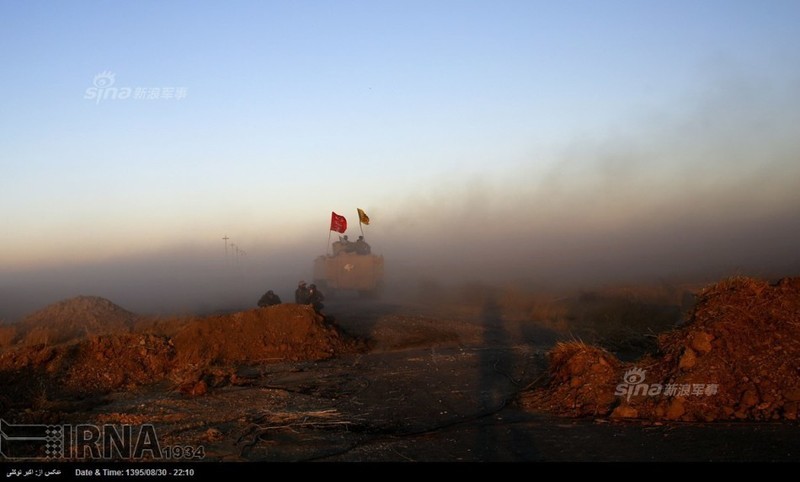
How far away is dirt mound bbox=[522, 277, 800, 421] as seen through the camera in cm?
900

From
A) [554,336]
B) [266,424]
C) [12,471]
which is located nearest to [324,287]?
[554,336]

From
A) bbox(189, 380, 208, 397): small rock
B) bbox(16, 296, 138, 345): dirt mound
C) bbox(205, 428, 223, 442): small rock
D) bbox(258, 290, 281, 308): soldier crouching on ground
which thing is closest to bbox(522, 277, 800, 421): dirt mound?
bbox(205, 428, 223, 442): small rock

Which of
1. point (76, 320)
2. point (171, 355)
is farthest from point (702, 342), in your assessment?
point (76, 320)

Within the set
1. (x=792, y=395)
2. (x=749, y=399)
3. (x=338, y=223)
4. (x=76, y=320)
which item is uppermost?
(x=338, y=223)

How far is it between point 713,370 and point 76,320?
22915 mm

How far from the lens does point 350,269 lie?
3669 centimetres

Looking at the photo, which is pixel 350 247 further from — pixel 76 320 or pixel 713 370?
pixel 713 370

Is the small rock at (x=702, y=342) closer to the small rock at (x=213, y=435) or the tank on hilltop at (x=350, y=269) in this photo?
the small rock at (x=213, y=435)

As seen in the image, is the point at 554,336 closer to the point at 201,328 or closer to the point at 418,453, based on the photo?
the point at 201,328

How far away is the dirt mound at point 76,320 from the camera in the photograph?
22.8m

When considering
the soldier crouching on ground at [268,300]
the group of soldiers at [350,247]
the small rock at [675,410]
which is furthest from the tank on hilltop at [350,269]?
the small rock at [675,410]

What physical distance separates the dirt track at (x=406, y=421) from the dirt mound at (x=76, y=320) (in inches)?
433

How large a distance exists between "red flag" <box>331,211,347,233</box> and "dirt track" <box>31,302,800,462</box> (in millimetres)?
19216

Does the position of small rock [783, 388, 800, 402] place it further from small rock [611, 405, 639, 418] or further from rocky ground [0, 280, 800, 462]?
small rock [611, 405, 639, 418]
